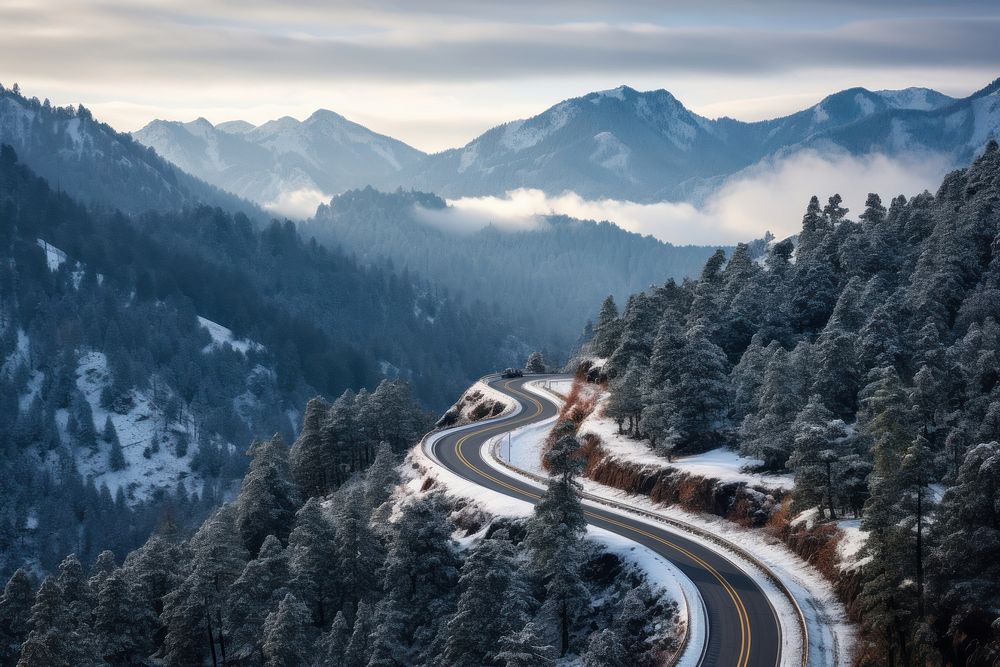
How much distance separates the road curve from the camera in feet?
136

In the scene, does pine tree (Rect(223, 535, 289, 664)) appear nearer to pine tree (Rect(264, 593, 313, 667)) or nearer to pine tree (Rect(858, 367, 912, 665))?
pine tree (Rect(264, 593, 313, 667))

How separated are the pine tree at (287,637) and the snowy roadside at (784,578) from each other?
82.4 feet

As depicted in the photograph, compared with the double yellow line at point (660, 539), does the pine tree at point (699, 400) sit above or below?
above

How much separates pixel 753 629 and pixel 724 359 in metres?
34.9

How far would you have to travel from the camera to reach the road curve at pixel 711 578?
4159cm

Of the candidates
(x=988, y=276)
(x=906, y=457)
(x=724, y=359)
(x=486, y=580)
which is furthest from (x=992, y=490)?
(x=988, y=276)

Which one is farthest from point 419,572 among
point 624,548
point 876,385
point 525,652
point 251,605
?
point 876,385

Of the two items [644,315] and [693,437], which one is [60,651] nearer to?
[693,437]

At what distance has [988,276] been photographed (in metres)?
77.6

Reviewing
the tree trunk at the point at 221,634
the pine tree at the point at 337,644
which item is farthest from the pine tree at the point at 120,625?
the pine tree at the point at 337,644

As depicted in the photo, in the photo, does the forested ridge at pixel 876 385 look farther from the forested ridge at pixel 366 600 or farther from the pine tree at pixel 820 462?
the forested ridge at pixel 366 600

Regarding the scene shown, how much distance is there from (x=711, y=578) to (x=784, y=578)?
4.03 meters

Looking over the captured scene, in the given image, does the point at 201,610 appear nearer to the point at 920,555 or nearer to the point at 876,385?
the point at 920,555

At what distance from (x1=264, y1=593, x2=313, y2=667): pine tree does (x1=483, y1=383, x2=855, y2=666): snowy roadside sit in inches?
989
